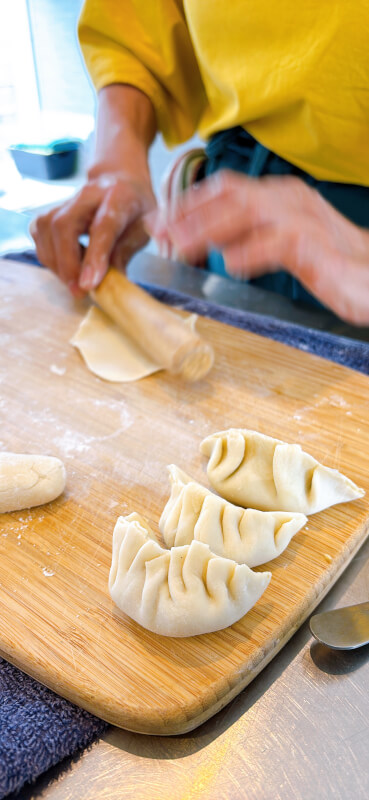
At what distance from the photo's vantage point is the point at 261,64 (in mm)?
1475

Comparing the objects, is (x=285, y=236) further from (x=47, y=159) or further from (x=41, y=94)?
(x=41, y=94)

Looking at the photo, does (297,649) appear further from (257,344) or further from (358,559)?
(257,344)

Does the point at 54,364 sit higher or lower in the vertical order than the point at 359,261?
lower

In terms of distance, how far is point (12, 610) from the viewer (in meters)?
0.94

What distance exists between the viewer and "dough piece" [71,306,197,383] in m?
1.53

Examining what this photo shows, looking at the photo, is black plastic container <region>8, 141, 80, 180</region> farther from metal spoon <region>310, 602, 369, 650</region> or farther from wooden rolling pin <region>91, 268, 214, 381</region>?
metal spoon <region>310, 602, 369, 650</region>

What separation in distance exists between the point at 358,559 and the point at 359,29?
3.43 ft

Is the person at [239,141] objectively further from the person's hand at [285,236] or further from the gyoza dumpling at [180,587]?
the gyoza dumpling at [180,587]

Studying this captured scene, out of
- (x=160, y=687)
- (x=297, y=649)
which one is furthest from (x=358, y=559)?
(x=160, y=687)

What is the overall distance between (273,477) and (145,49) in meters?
1.46

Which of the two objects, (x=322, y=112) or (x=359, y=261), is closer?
(x=359, y=261)

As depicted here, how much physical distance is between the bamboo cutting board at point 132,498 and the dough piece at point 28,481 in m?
0.03

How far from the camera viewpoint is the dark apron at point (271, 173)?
5.38 ft

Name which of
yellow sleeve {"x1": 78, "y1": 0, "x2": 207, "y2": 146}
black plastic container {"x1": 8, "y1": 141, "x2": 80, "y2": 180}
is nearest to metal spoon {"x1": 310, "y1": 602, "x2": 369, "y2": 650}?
yellow sleeve {"x1": 78, "y1": 0, "x2": 207, "y2": 146}
